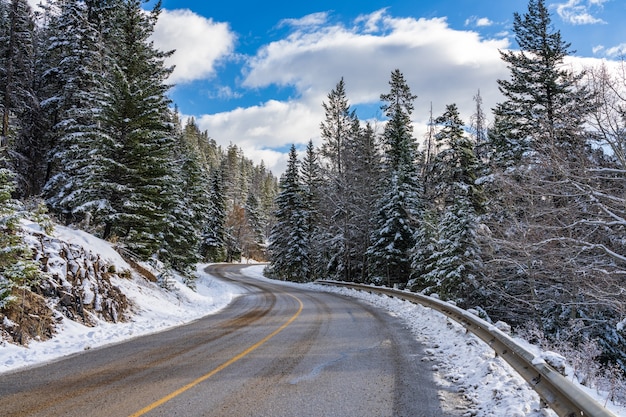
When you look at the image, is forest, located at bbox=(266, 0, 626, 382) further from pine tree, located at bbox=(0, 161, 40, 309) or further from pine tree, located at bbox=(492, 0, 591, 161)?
pine tree, located at bbox=(0, 161, 40, 309)

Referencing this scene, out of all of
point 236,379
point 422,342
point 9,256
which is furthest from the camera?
point 422,342

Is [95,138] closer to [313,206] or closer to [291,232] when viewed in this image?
[291,232]

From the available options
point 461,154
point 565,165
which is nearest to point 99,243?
point 565,165

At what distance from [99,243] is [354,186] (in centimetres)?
2115

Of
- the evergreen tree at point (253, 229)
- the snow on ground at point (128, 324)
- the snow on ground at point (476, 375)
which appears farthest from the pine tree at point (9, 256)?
the evergreen tree at point (253, 229)

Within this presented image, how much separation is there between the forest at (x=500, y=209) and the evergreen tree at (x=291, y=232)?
14cm

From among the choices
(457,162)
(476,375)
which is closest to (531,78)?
(457,162)

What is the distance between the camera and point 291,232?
39.4 metres

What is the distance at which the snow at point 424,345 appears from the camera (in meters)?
4.93

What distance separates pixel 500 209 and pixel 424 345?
8.85 m

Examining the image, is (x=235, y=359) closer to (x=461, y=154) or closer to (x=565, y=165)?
(x=565, y=165)

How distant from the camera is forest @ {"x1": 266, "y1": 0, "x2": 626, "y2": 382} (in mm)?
11539

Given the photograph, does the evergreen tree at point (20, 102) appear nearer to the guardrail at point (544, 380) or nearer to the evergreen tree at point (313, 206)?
the evergreen tree at point (313, 206)

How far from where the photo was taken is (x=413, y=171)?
31.2 meters
